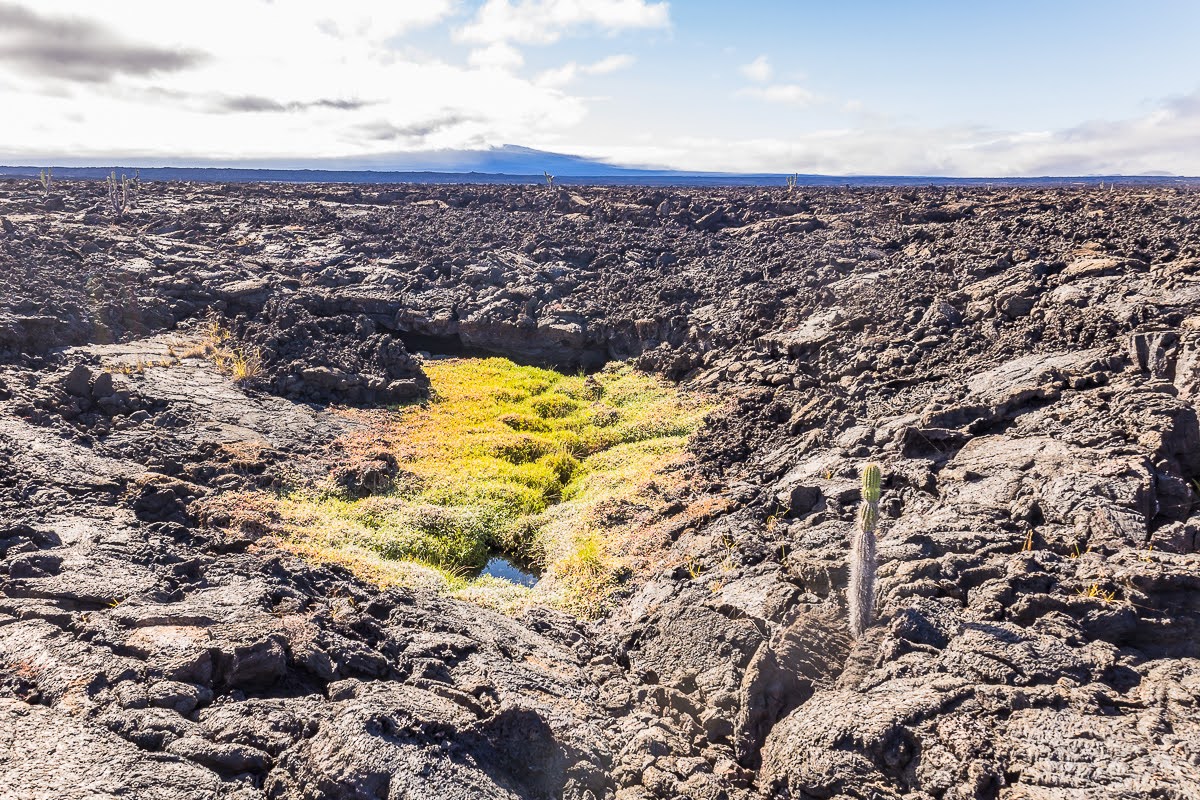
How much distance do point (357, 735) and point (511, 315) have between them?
25.1m

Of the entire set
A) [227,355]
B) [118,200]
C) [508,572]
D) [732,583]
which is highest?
[118,200]

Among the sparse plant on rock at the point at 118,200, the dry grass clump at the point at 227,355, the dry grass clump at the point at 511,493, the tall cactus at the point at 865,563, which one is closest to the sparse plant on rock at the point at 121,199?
the sparse plant on rock at the point at 118,200

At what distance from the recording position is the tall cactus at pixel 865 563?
8359mm

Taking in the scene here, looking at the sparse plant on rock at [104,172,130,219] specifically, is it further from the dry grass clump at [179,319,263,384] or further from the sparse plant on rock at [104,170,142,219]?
the dry grass clump at [179,319,263,384]

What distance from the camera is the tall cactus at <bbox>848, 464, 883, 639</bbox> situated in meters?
8.36

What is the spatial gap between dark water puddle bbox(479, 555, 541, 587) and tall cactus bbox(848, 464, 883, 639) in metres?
8.11

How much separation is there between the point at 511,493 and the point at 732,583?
8.40m

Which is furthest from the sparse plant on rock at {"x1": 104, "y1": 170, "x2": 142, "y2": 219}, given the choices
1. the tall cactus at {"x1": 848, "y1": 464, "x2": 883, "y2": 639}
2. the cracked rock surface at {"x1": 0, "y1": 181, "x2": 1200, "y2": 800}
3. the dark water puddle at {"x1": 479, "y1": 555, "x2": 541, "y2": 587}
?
the tall cactus at {"x1": 848, "y1": 464, "x2": 883, "y2": 639}

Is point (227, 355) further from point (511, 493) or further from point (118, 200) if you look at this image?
point (118, 200)

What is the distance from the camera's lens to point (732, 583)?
11062 millimetres

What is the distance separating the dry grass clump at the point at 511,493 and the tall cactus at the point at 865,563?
5.25m

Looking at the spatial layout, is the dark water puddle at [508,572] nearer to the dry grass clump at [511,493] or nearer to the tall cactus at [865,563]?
the dry grass clump at [511,493]

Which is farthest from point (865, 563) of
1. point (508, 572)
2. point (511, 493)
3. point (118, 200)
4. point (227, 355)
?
point (118, 200)

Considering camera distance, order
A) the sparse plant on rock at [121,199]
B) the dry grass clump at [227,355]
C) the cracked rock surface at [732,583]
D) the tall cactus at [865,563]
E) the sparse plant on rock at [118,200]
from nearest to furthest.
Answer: the cracked rock surface at [732,583] < the tall cactus at [865,563] < the dry grass clump at [227,355] < the sparse plant on rock at [118,200] < the sparse plant on rock at [121,199]
